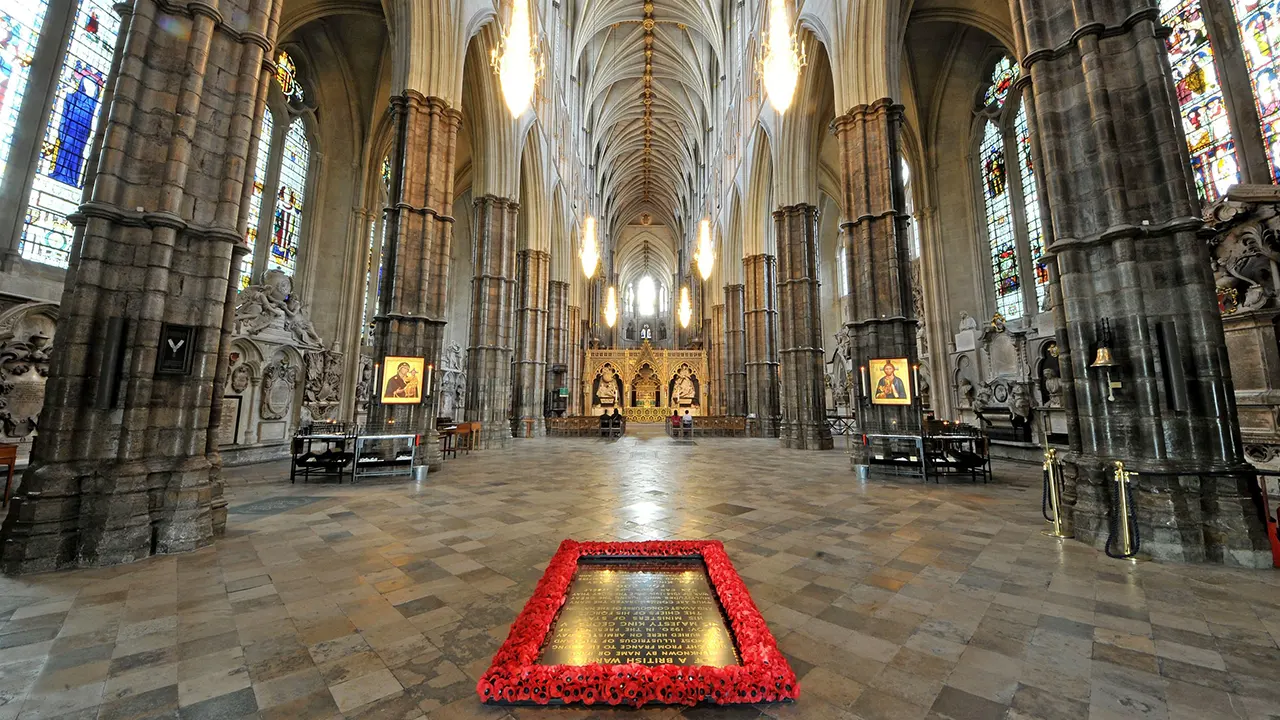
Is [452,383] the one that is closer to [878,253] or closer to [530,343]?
[530,343]

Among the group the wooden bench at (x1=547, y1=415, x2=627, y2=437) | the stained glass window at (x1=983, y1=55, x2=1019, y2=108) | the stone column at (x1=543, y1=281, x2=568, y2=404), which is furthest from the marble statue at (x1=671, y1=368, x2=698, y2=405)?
the stained glass window at (x1=983, y1=55, x2=1019, y2=108)

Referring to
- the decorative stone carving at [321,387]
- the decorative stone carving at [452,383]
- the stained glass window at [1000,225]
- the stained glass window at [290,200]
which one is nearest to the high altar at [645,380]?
the decorative stone carving at [452,383]

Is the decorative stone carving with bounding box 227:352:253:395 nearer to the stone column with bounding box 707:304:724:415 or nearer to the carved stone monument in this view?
the carved stone monument

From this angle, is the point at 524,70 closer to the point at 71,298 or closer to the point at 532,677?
the point at 71,298

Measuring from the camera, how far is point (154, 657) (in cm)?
252

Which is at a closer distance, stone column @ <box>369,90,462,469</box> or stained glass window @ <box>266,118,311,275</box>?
Answer: stone column @ <box>369,90,462,469</box>

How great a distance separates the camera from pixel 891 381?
10.4 meters

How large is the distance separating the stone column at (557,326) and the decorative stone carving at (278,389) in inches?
555

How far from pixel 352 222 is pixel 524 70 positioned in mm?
11244

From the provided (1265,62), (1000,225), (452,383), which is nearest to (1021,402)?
(1000,225)

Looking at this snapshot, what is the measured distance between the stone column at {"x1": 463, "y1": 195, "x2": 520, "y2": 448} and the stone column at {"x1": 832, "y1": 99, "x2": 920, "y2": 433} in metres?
11.4

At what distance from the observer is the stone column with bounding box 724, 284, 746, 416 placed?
25.4 metres

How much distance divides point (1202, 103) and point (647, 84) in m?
33.0

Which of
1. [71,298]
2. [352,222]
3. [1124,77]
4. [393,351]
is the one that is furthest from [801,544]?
[352,222]
